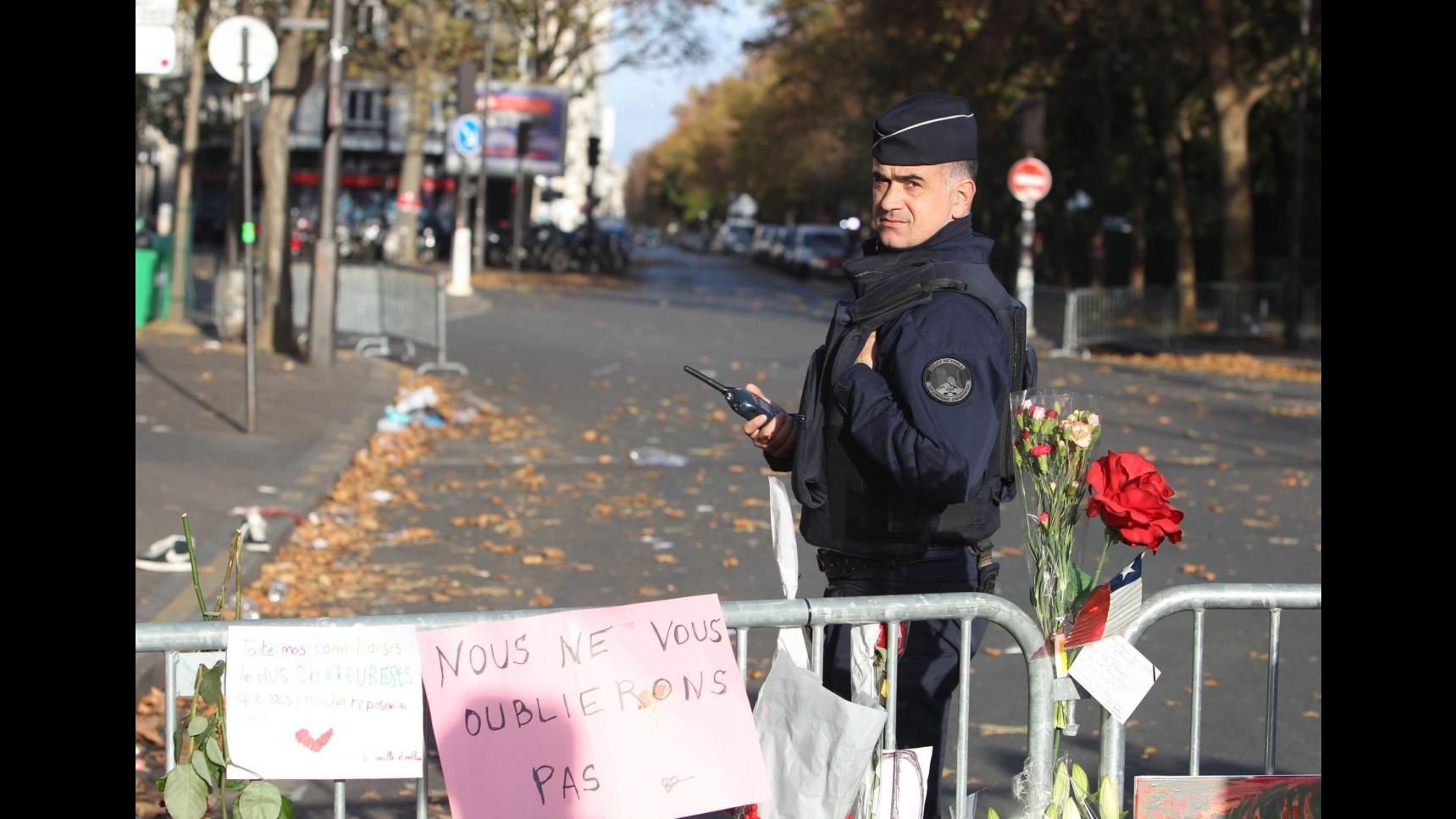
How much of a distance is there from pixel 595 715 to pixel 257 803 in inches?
23.9

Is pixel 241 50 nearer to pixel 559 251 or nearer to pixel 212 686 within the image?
pixel 212 686

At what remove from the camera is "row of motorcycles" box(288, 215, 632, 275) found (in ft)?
150

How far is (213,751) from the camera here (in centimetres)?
294

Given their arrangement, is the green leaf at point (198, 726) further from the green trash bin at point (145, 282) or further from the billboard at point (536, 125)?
the billboard at point (536, 125)

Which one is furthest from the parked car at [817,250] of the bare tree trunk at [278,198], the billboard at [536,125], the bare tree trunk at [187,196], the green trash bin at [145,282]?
the bare tree trunk at [278,198]

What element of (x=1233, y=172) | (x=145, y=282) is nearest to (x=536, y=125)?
(x=1233, y=172)

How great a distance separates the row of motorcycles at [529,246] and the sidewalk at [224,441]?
27.8m

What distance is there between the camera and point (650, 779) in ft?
9.86

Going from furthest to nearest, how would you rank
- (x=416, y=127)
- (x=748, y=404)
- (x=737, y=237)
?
1. (x=737, y=237)
2. (x=416, y=127)
3. (x=748, y=404)

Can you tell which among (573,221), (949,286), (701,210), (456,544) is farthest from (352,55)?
(701,210)

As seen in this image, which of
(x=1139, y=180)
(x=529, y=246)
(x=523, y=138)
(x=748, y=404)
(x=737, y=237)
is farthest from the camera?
(x=737, y=237)

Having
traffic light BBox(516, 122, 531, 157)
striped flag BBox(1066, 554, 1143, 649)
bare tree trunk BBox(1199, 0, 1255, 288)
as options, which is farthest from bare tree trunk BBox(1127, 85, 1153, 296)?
striped flag BBox(1066, 554, 1143, 649)

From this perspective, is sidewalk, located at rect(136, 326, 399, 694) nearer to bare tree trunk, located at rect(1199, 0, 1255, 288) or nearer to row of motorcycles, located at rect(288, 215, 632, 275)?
bare tree trunk, located at rect(1199, 0, 1255, 288)
